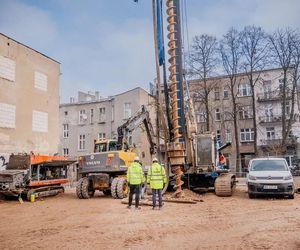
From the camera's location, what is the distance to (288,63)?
35.8m

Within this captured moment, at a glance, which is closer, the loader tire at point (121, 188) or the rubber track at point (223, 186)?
the rubber track at point (223, 186)

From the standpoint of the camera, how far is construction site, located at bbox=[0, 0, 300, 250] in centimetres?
848

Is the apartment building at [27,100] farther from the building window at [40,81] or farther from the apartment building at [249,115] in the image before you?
the apartment building at [249,115]

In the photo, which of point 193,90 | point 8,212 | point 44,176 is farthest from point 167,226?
point 193,90

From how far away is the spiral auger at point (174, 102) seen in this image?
15.4 metres

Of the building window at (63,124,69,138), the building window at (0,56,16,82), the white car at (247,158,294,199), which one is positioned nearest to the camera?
the white car at (247,158,294,199)

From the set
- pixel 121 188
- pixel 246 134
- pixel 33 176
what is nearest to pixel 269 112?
pixel 246 134

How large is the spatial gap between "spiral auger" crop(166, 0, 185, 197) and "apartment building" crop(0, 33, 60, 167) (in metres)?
14.5

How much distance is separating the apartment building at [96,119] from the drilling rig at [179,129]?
24.6m

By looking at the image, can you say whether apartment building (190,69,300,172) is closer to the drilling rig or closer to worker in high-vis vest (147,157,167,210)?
the drilling rig

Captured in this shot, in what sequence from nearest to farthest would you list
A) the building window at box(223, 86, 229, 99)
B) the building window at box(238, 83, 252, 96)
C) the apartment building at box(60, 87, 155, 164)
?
the apartment building at box(60, 87, 155, 164) < the building window at box(238, 83, 252, 96) < the building window at box(223, 86, 229, 99)

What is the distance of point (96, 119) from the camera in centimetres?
4656

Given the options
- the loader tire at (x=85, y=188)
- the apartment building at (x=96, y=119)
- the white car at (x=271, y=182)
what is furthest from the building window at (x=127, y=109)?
the white car at (x=271, y=182)

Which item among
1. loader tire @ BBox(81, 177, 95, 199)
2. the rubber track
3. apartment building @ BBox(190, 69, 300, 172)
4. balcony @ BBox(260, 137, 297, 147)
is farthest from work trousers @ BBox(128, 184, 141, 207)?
balcony @ BBox(260, 137, 297, 147)
